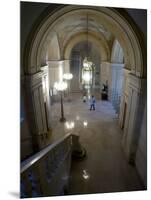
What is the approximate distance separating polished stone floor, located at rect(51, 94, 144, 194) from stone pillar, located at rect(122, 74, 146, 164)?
48 centimetres

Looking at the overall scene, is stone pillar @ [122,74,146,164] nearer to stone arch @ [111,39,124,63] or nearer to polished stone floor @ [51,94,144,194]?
polished stone floor @ [51,94,144,194]

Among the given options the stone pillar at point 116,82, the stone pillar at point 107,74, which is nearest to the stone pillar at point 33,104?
the stone pillar at point 116,82

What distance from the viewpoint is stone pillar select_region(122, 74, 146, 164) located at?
3.65 m

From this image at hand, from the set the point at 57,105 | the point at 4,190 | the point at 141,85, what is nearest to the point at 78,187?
the point at 4,190

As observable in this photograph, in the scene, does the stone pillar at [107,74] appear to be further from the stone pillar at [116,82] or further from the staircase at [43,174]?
the staircase at [43,174]

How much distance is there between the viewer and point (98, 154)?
5.28 m

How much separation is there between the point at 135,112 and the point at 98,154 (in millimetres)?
2140

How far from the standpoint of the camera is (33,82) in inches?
162

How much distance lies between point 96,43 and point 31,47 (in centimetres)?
931

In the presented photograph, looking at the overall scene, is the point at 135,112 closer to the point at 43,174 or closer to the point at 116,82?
the point at 43,174

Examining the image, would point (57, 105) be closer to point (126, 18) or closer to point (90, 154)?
point (90, 154)

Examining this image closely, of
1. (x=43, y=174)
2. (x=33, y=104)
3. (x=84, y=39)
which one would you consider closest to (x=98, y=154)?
(x=33, y=104)

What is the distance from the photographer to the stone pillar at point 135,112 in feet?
12.0

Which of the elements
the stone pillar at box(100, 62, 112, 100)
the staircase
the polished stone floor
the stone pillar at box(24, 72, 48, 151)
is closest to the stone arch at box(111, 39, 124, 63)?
the stone pillar at box(100, 62, 112, 100)
